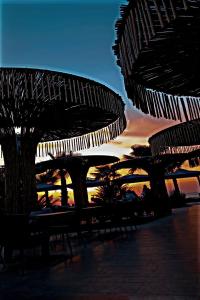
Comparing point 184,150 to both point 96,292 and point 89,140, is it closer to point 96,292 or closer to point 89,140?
point 89,140

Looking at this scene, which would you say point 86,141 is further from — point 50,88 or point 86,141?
point 50,88

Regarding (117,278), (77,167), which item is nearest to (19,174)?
(117,278)

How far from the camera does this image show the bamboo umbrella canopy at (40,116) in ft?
16.4

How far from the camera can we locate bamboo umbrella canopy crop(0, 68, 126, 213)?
5.00 meters

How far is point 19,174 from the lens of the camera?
6.92 meters

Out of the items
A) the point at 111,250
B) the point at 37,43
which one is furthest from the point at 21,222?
the point at 37,43

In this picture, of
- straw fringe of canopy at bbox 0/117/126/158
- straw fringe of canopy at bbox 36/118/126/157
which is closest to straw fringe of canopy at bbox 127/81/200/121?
straw fringe of canopy at bbox 0/117/126/158

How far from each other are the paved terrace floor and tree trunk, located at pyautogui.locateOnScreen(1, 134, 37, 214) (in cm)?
222

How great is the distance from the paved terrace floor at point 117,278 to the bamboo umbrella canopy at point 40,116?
2.67 m

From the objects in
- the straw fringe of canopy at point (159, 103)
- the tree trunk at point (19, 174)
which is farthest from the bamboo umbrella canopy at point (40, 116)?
the straw fringe of canopy at point (159, 103)

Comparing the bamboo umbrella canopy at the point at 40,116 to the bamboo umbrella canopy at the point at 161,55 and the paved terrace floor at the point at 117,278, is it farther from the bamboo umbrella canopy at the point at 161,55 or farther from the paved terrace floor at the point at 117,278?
the paved terrace floor at the point at 117,278

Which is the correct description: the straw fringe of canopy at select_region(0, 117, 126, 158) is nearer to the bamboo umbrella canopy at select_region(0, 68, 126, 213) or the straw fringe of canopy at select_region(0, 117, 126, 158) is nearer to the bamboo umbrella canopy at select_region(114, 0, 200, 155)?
the bamboo umbrella canopy at select_region(0, 68, 126, 213)

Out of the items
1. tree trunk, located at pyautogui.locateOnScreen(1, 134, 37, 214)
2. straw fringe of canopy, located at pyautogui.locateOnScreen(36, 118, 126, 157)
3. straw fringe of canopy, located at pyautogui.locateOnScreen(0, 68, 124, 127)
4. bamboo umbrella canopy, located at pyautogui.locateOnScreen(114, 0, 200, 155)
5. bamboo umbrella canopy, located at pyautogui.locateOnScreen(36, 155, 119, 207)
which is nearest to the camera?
bamboo umbrella canopy, located at pyautogui.locateOnScreen(114, 0, 200, 155)

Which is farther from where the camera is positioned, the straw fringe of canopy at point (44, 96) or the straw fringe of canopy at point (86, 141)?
the straw fringe of canopy at point (86, 141)
